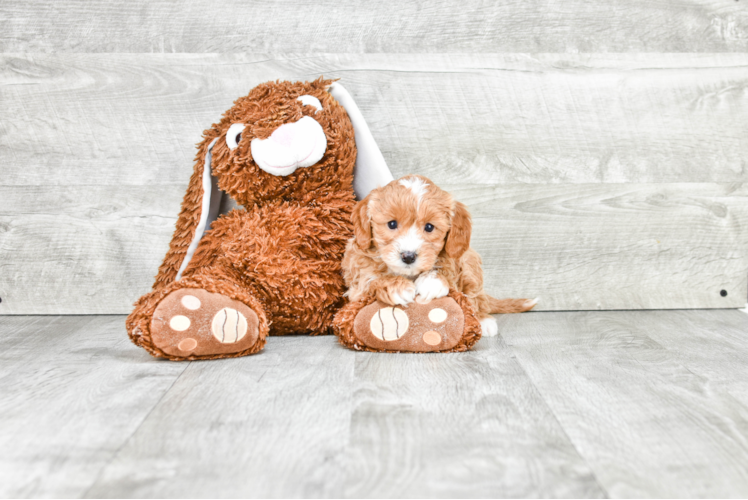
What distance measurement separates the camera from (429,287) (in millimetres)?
1095

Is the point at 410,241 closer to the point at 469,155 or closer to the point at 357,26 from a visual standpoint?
the point at 469,155

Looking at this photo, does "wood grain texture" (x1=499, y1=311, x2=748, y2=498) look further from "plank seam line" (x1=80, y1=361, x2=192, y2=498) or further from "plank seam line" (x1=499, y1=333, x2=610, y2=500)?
"plank seam line" (x1=80, y1=361, x2=192, y2=498)

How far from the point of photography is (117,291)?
1521mm

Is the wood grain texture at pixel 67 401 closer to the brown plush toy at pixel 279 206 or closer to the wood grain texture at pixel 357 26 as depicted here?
the brown plush toy at pixel 279 206

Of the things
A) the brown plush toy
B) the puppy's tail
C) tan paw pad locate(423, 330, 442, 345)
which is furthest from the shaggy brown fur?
the puppy's tail

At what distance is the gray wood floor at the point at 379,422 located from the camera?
66 cm

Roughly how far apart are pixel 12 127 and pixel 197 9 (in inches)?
20.3

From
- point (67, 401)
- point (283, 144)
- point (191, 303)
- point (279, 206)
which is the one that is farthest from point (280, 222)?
point (67, 401)

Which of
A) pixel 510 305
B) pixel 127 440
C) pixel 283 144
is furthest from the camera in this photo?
pixel 510 305

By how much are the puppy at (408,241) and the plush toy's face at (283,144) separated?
167 mm

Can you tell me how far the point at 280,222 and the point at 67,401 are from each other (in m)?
0.50

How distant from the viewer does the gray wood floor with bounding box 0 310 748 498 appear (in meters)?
0.66

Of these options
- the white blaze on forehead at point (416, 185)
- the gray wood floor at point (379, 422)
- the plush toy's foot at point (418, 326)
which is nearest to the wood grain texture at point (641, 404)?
the gray wood floor at point (379, 422)

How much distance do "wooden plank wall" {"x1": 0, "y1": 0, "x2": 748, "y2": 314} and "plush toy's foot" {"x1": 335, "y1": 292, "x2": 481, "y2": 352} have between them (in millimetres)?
450
